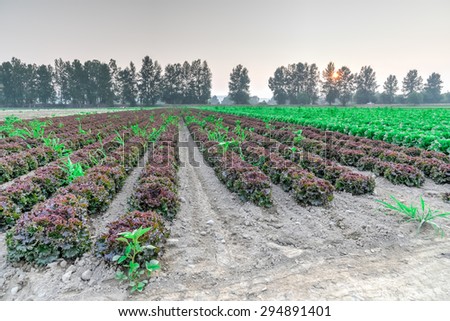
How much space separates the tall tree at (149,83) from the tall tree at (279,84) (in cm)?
3567

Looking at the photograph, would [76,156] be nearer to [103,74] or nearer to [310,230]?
[310,230]

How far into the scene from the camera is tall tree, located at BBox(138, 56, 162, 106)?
84.3 m

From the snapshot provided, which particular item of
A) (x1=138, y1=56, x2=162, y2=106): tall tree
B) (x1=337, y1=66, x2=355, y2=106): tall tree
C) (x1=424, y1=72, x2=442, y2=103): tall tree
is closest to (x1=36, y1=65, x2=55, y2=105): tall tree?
(x1=138, y1=56, x2=162, y2=106): tall tree

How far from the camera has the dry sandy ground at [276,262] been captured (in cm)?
300

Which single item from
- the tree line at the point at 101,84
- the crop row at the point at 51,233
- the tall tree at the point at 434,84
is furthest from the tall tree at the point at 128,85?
the tall tree at the point at 434,84

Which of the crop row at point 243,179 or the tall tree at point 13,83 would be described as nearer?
the crop row at point 243,179

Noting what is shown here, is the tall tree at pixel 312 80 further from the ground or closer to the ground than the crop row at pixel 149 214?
further from the ground

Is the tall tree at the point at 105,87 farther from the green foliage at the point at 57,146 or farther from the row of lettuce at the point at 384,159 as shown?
the row of lettuce at the point at 384,159

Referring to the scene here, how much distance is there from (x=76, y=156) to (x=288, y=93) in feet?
301

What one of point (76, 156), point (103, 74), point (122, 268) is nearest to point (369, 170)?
point (122, 268)

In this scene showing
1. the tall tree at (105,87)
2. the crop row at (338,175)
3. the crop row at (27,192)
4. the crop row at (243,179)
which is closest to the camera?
the crop row at (27,192)

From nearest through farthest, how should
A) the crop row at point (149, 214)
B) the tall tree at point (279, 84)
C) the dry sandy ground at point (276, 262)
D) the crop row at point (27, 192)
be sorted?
1. the dry sandy ground at point (276, 262)
2. the crop row at point (149, 214)
3. the crop row at point (27, 192)
4. the tall tree at point (279, 84)

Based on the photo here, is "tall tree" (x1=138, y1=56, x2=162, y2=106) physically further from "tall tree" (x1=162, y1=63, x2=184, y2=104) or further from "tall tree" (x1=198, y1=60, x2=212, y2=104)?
"tall tree" (x1=198, y1=60, x2=212, y2=104)

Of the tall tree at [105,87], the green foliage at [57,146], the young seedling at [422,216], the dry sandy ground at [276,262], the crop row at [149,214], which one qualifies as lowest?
the dry sandy ground at [276,262]
